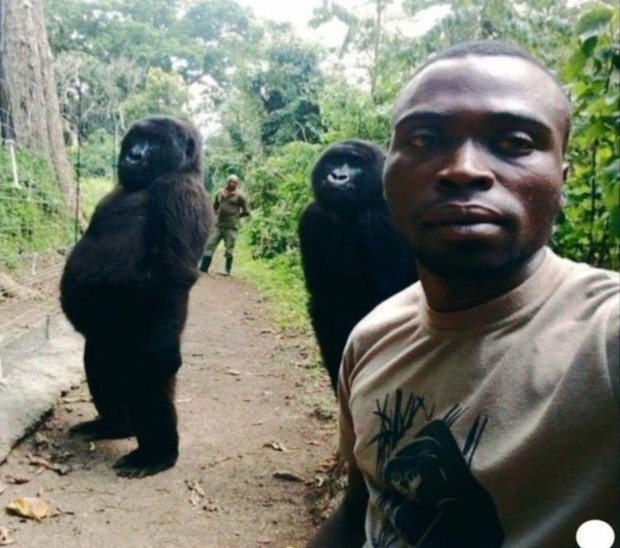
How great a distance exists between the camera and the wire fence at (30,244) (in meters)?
6.60

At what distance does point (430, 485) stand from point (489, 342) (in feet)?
0.77

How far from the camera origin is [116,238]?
3.96 metres

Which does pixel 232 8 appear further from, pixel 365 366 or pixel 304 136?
pixel 365 366

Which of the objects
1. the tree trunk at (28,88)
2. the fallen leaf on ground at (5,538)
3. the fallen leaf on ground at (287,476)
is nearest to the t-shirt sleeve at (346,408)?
the fallen leaf on ground at (5,538)

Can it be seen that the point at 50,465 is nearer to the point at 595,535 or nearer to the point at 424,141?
the point at 424,141

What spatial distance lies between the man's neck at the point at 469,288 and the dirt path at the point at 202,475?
8.31 feet

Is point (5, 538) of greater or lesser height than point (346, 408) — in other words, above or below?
below

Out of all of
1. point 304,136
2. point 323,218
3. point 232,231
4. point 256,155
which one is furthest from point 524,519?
point 256,155

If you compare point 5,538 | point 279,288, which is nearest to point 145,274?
point 5,538

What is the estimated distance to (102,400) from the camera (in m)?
4.51

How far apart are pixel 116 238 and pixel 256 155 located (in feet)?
45.4

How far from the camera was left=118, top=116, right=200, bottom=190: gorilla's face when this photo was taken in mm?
4082

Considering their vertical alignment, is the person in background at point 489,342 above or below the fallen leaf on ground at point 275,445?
above

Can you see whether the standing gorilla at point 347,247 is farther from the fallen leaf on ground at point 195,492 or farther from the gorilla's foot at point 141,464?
the gorilla's foot at point 141,464
